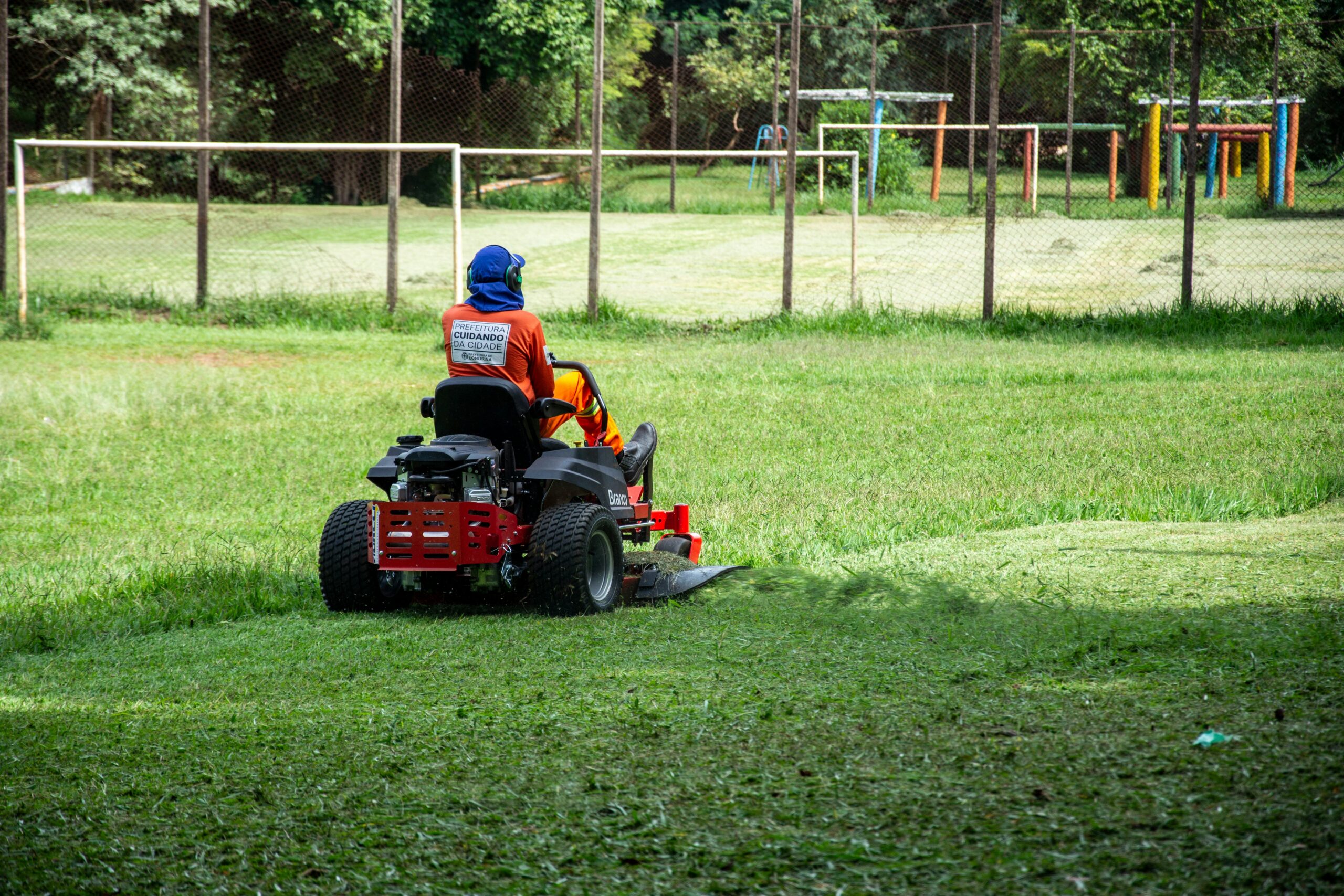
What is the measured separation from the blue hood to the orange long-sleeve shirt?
43 mm

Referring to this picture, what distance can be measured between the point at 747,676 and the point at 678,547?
2.36 metres

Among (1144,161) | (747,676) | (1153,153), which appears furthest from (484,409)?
(1144,161)

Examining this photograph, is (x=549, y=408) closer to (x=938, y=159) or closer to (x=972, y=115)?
(x=972, y=115)

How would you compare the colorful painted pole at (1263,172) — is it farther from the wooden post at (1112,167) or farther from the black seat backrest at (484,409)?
the black seat backrest at (484,409)

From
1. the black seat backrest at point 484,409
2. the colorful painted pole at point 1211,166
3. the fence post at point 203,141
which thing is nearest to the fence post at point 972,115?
the colorful painted pole at point 1211,166

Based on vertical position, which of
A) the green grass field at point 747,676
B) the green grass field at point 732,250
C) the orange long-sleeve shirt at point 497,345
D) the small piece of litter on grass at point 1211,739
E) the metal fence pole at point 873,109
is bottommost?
the green grass field at point 747,676

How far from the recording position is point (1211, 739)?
3857 millimetres

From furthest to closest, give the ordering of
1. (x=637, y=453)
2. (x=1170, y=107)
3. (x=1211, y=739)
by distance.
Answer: (x=1170, y=107) < (x=637, y=453) < (x=1211, y=739)

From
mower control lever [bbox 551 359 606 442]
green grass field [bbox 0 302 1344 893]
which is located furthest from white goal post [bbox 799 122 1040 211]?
mower control lever [bbox 551 359 606 442]

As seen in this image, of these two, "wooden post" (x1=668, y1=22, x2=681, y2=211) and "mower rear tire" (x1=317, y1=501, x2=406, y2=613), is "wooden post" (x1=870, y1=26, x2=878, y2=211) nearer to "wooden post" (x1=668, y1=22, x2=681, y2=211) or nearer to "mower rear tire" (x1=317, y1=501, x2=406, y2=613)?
"wooden post" (x1=668, y1=22, x2=681, y2=211)

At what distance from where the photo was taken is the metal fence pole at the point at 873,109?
26562 millimetres

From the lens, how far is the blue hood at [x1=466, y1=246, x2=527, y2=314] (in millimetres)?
6406

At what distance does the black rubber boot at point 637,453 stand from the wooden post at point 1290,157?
1850 cm

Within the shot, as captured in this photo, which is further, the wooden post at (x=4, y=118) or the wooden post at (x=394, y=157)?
the wooden post at (x=4, y=118)
